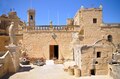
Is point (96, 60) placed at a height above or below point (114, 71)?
above

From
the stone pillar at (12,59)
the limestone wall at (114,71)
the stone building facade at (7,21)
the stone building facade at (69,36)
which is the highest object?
the stone building facade at (7,21)

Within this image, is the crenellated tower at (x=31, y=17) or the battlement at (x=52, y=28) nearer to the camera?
the battlement at (x=52, y=28)

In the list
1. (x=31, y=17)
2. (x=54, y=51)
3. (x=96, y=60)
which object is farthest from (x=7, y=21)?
(x=96, y=60)

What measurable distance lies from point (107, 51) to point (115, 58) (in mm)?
2292

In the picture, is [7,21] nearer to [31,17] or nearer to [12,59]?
[31,17]

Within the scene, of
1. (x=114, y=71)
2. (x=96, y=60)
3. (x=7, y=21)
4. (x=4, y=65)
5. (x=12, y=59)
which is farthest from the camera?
(x=7, y=21)

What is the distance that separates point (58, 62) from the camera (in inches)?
882

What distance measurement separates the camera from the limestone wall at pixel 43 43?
953 inches

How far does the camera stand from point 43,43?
24.3 m

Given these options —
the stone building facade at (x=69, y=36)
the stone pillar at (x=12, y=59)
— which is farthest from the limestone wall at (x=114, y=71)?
the stone pillar at (x=12, y=59)

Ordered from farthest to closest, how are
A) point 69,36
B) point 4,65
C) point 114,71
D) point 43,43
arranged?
point 69,36 → point 43,43 → point 114,71 → point 4,65

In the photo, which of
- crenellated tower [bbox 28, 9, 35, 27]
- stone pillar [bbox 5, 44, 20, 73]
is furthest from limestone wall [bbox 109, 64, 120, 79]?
crenellated tower [bbox 28, 9, 35, 27]

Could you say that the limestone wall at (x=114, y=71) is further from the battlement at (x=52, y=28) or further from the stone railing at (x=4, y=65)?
the battlement at (x=52, y=28)

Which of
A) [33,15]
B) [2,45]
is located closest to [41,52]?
[2,45]
